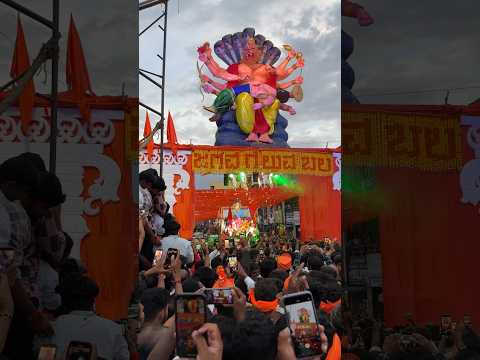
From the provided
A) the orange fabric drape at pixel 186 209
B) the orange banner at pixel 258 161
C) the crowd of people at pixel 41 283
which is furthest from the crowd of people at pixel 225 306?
the orange banner at pixel 258 161

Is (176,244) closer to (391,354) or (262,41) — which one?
(391,354)

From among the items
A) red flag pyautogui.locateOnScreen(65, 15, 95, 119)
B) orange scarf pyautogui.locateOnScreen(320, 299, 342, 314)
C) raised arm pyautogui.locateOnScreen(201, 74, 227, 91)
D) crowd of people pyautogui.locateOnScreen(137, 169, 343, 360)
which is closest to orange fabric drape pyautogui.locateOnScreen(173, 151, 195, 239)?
crowd of people pyautogui.locateOnScreen(137, 169, 343, 360)

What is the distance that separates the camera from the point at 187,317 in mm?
2432

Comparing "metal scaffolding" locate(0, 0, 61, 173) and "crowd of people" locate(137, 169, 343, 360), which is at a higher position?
"metal scaffolding" locate(0, 0, 61, 173)

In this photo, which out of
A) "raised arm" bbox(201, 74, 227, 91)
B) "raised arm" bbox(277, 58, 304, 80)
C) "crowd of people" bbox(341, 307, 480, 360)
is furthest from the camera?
"raised arm" bbox(277, 58, 304, 80)

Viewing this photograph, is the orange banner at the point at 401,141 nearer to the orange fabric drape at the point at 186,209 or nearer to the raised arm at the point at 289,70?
the orange fabric drape at the point at 186,209

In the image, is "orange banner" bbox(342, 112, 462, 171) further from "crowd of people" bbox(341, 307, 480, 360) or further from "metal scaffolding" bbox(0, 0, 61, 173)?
"metal scaffolding" bbox(0, 0, 61, 173)

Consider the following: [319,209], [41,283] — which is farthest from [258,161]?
[41,283]

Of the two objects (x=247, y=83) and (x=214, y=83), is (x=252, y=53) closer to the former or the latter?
(x=247, y=83)

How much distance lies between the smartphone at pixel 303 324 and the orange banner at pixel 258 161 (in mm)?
14198

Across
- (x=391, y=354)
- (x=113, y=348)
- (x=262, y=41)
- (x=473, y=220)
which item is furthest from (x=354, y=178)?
(x=262, y=41)

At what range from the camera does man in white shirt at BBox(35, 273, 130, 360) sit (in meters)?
2.25

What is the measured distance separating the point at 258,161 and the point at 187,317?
49.0 feet

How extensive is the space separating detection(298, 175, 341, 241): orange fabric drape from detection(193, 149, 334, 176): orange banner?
148 inches
